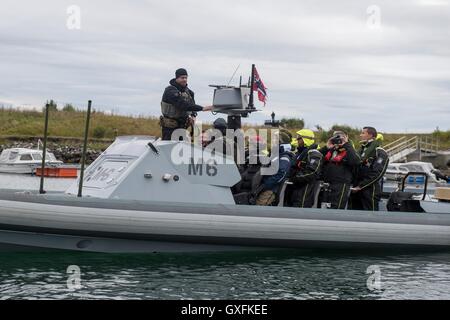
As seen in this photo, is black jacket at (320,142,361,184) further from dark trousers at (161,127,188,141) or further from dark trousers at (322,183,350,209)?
dark trousers at (161,127,188,141)

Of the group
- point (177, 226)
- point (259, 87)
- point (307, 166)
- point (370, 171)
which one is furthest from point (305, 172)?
point (177, 226)

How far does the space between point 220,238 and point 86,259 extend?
5.58 feet

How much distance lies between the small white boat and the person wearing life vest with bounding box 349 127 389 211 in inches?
1070

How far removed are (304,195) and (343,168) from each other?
66cm

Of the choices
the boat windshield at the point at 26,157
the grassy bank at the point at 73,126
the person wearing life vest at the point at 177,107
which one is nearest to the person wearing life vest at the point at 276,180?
the person wearing life vest at the point at 177,107

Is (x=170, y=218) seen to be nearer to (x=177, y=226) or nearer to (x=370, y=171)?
(x=177, y=226)

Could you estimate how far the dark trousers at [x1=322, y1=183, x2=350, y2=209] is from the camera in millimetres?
10992

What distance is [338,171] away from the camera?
10.9 meters

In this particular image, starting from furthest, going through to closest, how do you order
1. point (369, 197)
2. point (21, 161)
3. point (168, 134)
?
1. point (21, 161)
2. point (369, 197)
3. point (168, 134)

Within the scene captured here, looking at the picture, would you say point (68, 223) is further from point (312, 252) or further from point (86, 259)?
point (312, 252)

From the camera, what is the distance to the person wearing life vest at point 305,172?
35.6 feet

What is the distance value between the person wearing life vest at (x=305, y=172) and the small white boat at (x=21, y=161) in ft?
88.5

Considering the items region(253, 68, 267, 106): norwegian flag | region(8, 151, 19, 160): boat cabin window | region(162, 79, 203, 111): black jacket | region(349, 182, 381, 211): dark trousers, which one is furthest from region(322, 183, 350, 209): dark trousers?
region(8, 151, 19, 160): boat cabin window

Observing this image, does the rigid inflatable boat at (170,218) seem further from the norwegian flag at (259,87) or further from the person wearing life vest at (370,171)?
the norwegian flag at (259,87)
